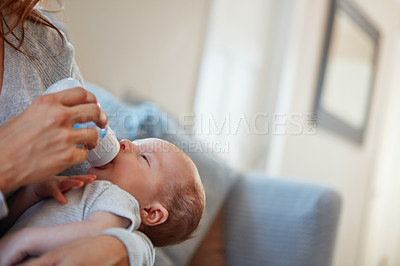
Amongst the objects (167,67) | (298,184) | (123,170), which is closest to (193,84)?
(167,67)

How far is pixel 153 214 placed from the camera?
589 mm

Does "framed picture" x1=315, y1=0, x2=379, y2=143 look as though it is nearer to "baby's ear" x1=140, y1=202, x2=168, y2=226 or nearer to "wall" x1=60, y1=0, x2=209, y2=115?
"wall" x1=60, y1=0, x2=209, y2=115

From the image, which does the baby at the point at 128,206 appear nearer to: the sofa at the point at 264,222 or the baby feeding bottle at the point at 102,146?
the baby feeding bottle at the point at 102,146

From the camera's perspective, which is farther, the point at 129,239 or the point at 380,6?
the point at 380,6

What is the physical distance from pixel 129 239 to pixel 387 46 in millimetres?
3606

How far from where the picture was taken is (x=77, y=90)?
0.47 meters

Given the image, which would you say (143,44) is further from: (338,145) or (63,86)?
(338,145)

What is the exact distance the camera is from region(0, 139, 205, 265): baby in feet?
1.54

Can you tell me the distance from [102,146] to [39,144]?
0.12m

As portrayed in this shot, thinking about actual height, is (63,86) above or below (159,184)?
above

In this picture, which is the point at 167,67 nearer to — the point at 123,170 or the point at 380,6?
the point at 123,170

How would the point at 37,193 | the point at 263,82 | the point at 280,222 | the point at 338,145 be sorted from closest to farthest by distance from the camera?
the point at 37,193, the point at 280,222, the point at 263,82, the point at 338,145

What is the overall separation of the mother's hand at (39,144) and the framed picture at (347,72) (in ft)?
7.81

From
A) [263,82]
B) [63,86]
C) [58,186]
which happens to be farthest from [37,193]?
[263,82]
